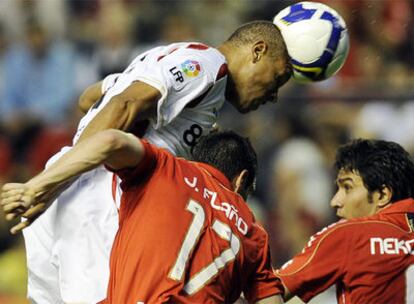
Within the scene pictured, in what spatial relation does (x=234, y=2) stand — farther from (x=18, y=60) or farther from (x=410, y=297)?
(x=410, y=297)

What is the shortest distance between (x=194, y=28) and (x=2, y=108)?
2.16 meters

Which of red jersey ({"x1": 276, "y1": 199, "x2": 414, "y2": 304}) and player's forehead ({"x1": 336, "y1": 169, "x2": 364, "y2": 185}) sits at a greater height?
player's forehead ({"x1": 336, "y1": 169, "x2": 364, "y2": 185})

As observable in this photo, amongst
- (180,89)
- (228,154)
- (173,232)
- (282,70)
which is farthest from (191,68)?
(173,232)

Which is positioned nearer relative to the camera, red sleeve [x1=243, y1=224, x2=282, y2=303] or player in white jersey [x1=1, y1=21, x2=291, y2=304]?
red sleeve [x1=243, y1=224, x2=282, y2=303]

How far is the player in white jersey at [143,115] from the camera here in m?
5.12

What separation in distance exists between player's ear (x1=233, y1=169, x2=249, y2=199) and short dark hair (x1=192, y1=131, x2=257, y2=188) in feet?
0.05

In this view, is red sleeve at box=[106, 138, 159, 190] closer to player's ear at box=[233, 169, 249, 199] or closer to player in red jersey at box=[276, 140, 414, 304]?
player's ear at box=[233, 169, 249, 199]

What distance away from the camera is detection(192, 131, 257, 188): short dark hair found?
4.94 meters

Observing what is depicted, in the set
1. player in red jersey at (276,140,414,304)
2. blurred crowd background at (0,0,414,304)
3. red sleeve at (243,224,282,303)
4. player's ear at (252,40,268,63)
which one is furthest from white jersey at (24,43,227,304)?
blurred crowd background at (0,0,414,304)

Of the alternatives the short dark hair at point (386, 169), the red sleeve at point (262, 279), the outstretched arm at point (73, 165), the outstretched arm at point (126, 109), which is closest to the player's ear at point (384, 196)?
the short dark hair at point (386, 169)

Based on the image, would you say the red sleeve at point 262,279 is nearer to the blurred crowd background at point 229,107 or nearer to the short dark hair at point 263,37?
the short dark hair at point 263,37

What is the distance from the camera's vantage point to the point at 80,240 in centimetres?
539

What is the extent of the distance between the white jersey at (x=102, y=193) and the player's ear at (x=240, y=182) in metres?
0.48

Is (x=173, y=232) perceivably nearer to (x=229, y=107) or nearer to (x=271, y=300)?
(x=271, y=300)
